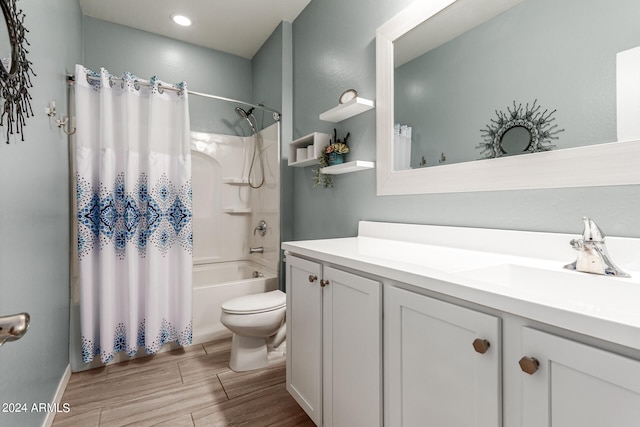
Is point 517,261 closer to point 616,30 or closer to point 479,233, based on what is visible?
point 479,233

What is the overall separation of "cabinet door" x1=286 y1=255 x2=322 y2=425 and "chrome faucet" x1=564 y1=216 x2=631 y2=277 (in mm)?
899

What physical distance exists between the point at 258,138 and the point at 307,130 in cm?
87

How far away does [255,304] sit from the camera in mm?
2061

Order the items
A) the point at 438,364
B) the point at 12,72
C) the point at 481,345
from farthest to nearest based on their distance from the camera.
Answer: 1. the point at 12,72
2. the point at 438,364
3. the point at 481,345

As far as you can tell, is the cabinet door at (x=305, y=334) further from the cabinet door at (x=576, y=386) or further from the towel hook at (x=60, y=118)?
the towel hook at (x=60, y=118)

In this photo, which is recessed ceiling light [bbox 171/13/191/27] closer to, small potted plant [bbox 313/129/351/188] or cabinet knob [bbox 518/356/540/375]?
small potted plant [bbox 313/129/351/188]

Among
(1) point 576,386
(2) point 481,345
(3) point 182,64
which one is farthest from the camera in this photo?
(3) point 182,64

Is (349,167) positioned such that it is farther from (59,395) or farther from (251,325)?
(59,395)

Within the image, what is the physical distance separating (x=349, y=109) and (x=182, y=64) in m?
2.15

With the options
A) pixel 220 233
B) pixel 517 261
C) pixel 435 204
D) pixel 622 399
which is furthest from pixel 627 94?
pixel 220 233

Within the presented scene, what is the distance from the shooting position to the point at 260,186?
124 inches

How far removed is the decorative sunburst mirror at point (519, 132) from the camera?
1.08m

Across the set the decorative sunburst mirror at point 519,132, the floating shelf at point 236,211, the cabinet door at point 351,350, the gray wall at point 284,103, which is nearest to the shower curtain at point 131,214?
the gray wall at point 284,103

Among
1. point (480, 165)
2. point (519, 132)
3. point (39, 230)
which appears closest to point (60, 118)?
point (39, 230)
